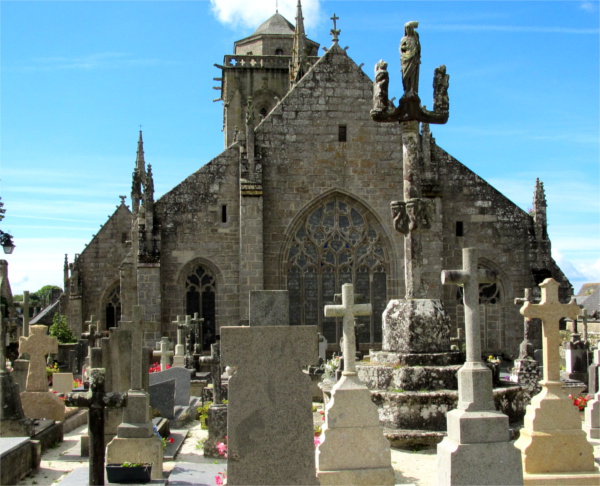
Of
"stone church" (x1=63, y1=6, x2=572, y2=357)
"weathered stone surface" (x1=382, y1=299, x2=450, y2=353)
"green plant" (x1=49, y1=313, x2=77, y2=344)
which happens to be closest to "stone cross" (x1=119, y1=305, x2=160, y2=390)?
"weathered stone surface" (x1=382, y1=299, x2=450, y2=353)

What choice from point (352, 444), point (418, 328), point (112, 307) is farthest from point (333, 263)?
point (352, 444)

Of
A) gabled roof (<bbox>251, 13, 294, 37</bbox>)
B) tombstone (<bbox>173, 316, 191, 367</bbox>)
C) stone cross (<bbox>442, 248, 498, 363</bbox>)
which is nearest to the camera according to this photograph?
stone cross (<bbox>442, 248, 498, 363</bbox>)

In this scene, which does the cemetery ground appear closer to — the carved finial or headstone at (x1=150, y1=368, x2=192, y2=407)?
headstone at (x1=150, y1=368, x2=192, y2=407)

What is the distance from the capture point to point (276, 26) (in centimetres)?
3850

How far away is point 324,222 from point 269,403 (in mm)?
15162

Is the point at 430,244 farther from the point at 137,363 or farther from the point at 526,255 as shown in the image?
the point at 137,363

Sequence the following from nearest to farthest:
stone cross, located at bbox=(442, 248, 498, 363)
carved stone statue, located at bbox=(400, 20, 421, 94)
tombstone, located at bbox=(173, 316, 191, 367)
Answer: stone cross, located at bbox=(442, 248, 498, 363)
carved stone statue, located at bbox=(400, 20, 421, 94)
tombstone, located at bbox=(173, 316, 191, 367)

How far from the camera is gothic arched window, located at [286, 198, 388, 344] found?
1973 cm

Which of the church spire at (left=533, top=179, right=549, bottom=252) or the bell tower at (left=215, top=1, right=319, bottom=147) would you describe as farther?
the bell tower at (left=215, top=1, right=319, bottom=147)

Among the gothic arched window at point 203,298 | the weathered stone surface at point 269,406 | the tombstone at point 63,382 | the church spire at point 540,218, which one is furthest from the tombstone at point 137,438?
the church spire at point 540,218

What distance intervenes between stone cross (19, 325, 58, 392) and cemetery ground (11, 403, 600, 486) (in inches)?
Answer: 36.5

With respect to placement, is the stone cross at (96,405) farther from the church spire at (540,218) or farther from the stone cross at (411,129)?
the church spire at (540,218)

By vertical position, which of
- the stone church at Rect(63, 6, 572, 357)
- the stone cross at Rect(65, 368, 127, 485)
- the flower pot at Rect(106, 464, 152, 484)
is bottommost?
the flower pot at Rect(106, 464, 152, 484)

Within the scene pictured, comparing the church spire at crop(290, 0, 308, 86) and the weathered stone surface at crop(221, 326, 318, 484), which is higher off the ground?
the church spire at crop(290, 0, 308, 86)
